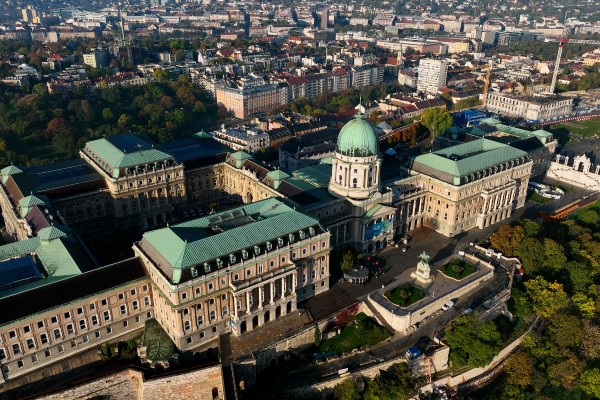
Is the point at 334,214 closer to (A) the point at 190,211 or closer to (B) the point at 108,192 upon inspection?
(A) the point at 190,211

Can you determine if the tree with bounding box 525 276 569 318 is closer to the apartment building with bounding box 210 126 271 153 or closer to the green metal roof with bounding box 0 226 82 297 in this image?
the green metal roof with bounding box 0 226 82 297

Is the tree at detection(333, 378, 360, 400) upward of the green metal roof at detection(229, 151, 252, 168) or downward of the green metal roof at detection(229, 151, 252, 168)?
downward

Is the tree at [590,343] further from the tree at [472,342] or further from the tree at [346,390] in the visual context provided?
the tree at [346,390]

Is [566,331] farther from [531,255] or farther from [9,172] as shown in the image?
[9,172]

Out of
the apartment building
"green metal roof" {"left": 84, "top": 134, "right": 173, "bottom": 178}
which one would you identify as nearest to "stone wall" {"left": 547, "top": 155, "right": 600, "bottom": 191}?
the apartment building

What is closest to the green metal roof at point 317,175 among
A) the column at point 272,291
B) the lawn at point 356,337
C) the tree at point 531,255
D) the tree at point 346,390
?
the column at point 272,291

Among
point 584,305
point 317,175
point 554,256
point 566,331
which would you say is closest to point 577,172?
point 554,256
